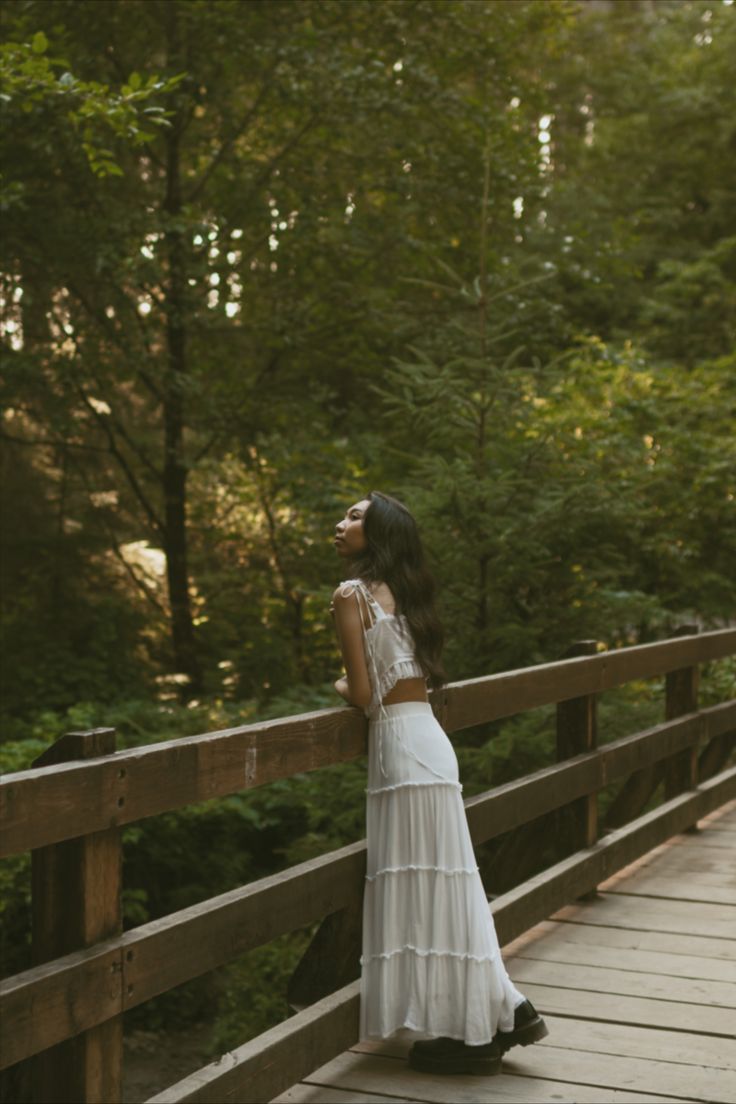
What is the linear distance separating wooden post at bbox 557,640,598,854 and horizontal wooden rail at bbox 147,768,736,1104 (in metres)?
0.08

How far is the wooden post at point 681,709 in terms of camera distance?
7.58m

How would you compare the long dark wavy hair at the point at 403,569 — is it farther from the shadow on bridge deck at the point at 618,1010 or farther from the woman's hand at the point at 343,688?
the shadow on bridge deck at the point at 618,1010

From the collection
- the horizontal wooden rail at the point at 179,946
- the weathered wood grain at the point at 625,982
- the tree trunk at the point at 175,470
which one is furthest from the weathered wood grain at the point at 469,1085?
the tree trunk at the point at 175,470

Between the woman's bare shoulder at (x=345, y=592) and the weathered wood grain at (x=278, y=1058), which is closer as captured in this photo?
the weathered wood grain at (x=278, y=1058)

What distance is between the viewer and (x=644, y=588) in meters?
13.3

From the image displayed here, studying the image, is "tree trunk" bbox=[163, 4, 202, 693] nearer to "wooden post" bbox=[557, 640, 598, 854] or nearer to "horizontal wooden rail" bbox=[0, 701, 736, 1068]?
"wooden post" bbox=[557, 640, 598, 854]

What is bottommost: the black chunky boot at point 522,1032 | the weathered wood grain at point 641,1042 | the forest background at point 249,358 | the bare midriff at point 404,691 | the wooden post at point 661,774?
the weathered wood grain at point 641,1042

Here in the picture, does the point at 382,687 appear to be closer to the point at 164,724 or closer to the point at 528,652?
the point at 528,652

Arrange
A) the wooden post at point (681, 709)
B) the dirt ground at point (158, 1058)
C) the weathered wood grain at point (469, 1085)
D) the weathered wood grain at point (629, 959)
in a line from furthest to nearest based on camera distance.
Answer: the dirt ground at point (158, 1058) < the wooden post at point (681, 709) < the weathered wood grain at point (629, 959) < the weathered wood grain at point (469, 1085)

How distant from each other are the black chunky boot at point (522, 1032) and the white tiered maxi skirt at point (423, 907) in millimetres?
29

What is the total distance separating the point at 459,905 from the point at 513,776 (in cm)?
431

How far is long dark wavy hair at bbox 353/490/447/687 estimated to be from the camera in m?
4.10

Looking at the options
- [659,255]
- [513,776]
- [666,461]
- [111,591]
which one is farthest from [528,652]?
[659,255]

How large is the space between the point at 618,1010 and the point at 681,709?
314 centimetres
